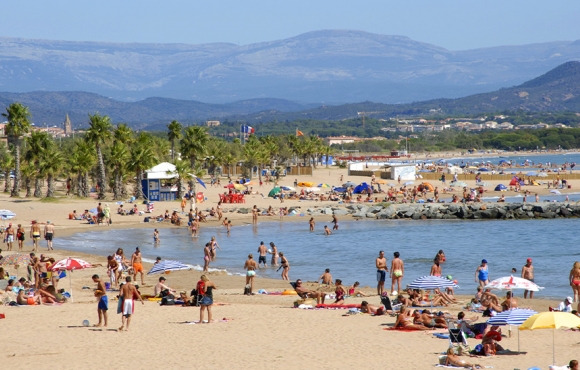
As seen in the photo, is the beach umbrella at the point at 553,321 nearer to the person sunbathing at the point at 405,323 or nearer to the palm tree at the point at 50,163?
the person sunbathing at the point at 405,323

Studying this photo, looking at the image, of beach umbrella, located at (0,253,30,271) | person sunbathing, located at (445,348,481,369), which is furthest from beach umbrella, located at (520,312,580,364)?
beach umbrella, located at (0,253,30,271)

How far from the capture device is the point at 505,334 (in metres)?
14.7

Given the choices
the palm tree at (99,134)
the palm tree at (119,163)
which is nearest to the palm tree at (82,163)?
the palm tree at (99,134)

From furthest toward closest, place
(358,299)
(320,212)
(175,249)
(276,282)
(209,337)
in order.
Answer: (320,212)
(175,249)
(276,282)
(358,299)
(209,337)

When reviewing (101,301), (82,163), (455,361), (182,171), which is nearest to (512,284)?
(455,361)

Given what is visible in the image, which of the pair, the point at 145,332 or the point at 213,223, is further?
the point at 213,223

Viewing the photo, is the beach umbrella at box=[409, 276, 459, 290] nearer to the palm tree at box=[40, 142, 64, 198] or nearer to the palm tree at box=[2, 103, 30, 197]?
the palm tree at box=[40, 142, 64, 198]

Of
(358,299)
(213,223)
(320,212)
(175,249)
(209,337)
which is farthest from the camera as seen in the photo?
(320,212)

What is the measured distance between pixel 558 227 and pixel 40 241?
2487cm

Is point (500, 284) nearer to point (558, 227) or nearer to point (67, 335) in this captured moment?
point (67, 335)

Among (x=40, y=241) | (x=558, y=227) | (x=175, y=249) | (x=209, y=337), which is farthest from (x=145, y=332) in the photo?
(x=558, y=227)

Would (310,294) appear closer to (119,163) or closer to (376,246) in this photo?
(376,246)

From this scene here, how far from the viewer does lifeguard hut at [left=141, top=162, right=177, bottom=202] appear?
4619 cm

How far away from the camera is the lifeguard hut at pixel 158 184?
4619 cm
